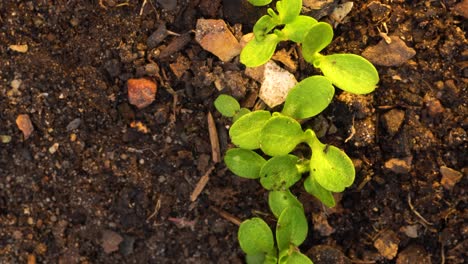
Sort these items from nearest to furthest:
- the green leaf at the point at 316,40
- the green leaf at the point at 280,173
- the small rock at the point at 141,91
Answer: the green leaf at the point at 316,40, the green leaf at the point at 280,173, the small rock at the point at 141,91

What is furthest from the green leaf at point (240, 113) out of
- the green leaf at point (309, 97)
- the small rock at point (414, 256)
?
the small rock at point (414, 256)

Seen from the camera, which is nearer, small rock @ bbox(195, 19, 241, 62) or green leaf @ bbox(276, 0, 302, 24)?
green leaf @ bbox(276, 0, 302, 24)

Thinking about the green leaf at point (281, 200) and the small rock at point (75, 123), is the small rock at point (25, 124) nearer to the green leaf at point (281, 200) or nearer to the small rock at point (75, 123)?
the small rock at point (75, 123)

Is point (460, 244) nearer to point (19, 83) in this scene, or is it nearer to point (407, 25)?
point (407, 25)

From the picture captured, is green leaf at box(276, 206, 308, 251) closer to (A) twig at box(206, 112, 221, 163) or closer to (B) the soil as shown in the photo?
(B) the soil

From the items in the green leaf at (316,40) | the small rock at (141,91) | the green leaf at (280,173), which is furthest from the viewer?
the small rock at (141,91)

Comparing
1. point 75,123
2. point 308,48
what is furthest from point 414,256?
point 75,123

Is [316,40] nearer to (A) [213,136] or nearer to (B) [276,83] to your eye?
(B) [276,83]

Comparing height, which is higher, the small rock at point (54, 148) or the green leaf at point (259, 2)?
the green leaf at point (259, 2)

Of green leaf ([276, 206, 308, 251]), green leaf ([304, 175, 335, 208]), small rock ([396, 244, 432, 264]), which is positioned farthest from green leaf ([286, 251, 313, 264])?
small rock ([396, 244, 432, 264])
